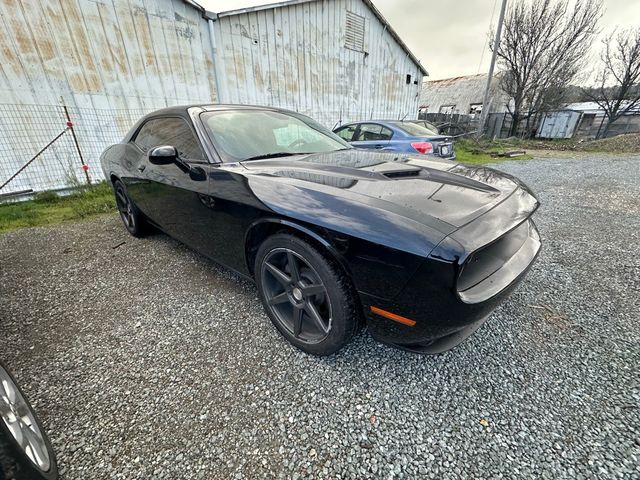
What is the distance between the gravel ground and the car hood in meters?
0.94

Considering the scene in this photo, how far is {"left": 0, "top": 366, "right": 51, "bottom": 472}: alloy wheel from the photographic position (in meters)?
0.96

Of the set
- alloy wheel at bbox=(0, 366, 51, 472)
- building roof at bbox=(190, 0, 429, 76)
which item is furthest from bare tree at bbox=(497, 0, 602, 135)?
alloy wheel at bbox=(0, 366, 51, 472)

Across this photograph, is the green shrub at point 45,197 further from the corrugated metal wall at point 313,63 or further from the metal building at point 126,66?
the corrugated metal wall at point 313,63

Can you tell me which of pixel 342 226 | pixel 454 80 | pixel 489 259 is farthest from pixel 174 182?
pixel 454 80

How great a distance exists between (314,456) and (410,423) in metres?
0.48

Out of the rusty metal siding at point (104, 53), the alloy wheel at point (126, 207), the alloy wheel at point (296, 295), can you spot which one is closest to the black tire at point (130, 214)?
the alloy wheel at point (126, 207)

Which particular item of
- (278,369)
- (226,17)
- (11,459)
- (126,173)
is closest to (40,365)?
(11,459)

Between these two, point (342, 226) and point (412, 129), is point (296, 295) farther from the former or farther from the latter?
point (412, 129)

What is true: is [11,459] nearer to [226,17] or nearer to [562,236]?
[562,236]

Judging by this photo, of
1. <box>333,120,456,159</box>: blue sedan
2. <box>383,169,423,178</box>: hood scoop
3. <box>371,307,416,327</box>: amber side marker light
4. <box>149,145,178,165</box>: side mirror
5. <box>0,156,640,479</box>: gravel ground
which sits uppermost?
<box>149,145,178,165</box>: side mirror

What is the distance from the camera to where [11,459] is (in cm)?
83

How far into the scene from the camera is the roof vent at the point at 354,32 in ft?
33.0

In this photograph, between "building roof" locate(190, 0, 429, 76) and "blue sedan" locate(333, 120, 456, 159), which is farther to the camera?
"building roof" locate(190, 0, 429, 76)

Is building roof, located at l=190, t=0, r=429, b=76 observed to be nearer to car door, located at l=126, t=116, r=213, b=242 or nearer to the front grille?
car door, located at l=126, t=116, r=213, b=242
